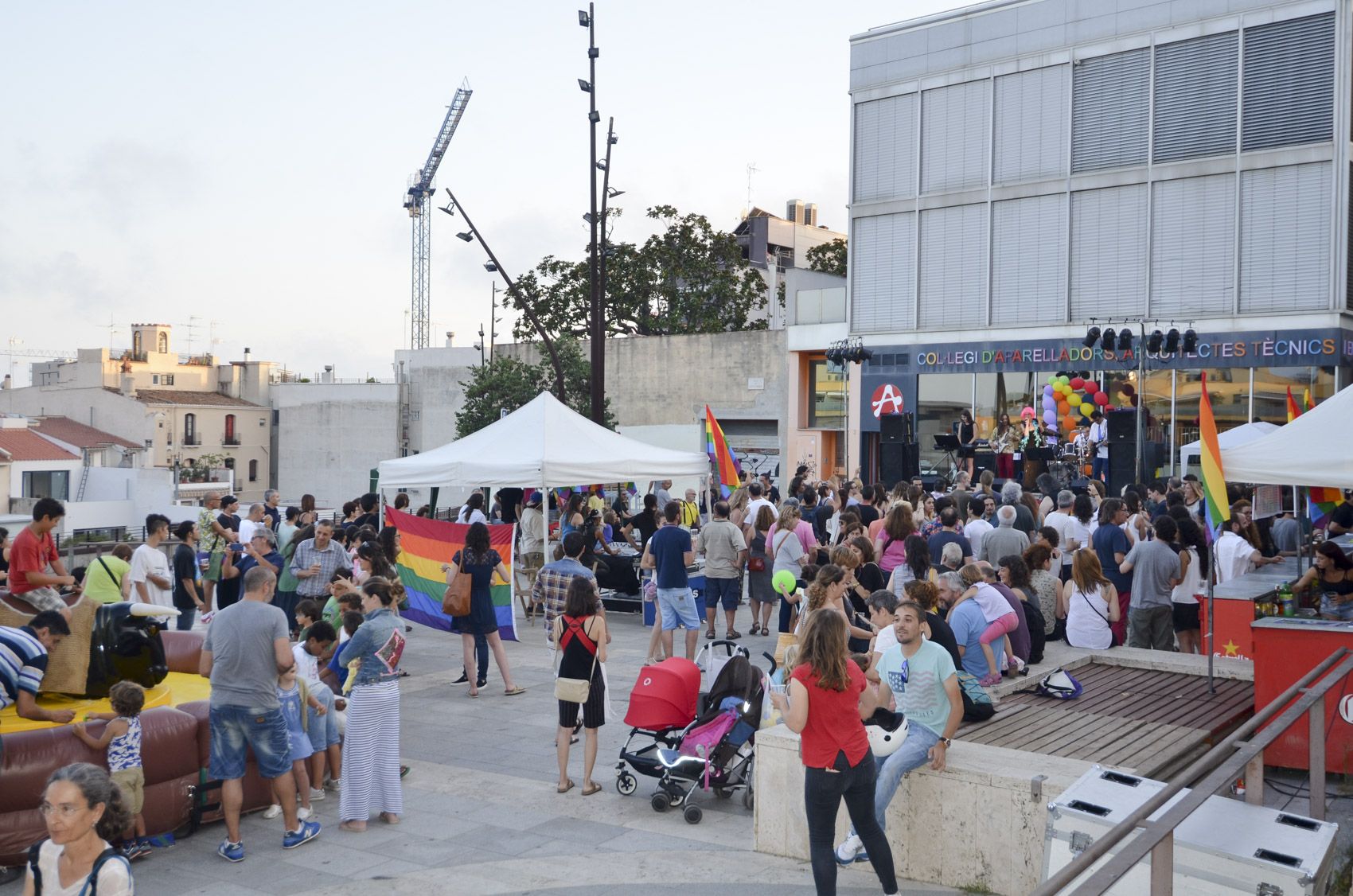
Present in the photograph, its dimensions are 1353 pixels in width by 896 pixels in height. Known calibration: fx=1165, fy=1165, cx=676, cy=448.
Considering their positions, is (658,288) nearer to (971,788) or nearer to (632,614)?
(632,614)

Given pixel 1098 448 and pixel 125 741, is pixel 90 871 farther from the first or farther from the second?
pixel 1098 448

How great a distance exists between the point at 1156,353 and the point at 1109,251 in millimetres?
2658

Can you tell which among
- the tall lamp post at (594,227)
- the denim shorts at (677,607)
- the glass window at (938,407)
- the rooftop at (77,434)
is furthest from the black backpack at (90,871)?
A: the rooftop at (77,434)

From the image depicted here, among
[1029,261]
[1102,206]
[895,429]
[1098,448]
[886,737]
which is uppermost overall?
[1102,206]

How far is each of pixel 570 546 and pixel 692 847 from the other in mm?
3279

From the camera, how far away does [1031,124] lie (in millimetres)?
27016

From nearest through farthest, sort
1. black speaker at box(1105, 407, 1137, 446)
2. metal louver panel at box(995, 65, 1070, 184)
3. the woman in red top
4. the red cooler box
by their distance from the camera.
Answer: the woman in red top < the red cooler box < black speaker at box(1105, 407, 1137, 446) < metal louver panel at box(995, 65, 1070, 184)

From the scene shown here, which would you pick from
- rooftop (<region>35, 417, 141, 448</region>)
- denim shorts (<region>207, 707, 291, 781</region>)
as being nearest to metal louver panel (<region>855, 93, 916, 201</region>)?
denim shorts (<region>207, 707, 291, 781</region>)

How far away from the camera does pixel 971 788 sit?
6.15 m

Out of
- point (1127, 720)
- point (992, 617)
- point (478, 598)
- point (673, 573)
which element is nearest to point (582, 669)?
point (992, 617)

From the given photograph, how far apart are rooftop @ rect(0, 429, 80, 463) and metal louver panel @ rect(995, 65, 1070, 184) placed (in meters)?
38.0

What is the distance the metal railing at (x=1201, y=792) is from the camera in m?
3.27

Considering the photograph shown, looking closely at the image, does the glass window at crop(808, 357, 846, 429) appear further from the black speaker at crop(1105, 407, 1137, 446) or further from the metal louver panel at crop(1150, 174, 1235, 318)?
the black speaker at crop(1105, 407, 1137, 446)

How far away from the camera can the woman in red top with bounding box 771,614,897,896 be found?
5449mm
